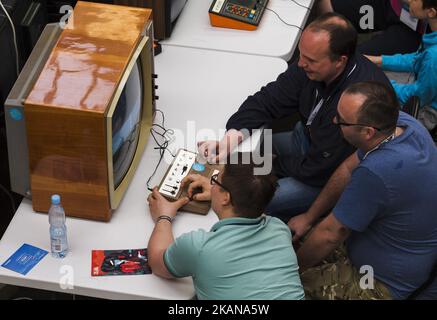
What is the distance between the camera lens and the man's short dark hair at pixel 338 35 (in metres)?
2.36

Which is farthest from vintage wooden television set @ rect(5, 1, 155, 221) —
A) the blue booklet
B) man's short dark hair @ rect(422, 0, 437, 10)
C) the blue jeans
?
man's short dark hair @ rect(422, 0, 437, 10)

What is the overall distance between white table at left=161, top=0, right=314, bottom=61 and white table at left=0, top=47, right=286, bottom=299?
0.15 meters

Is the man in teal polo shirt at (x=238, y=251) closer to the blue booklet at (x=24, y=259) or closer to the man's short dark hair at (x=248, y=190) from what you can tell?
the man's short dark hair at (x=248, y=190)

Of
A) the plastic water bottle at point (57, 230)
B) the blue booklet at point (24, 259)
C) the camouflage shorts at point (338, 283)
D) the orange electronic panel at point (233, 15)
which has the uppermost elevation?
the orange electronic panel at point (233, 15)

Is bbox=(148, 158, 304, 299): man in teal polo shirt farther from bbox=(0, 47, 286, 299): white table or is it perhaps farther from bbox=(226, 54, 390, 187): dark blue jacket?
bbox=(226, 54, 390, 187): dark blue jacket

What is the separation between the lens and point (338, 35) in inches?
93.0

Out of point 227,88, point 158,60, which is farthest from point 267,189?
point 158,60

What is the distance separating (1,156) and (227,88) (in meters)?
0.91

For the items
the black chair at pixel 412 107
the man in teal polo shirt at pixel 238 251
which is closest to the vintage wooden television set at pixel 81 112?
the man in teal polo shirt at pixel 238 251

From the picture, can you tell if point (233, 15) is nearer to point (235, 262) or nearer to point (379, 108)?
point (379, 108)

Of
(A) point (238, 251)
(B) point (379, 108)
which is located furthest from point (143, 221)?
(B) point (379, 108)

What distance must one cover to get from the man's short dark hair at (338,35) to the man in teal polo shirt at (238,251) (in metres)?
0.69

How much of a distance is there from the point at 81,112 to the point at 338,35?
98 centimetres

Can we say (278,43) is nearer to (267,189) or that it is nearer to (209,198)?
(209,198)
